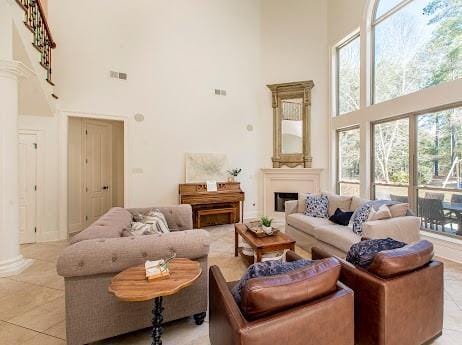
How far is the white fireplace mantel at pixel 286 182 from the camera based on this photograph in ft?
19.2

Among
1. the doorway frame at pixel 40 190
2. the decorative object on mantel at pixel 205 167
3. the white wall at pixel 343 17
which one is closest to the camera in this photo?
the doorway frame at pixel 40 190

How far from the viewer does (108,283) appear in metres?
1.68

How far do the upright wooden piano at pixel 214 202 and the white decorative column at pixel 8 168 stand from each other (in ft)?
8.70

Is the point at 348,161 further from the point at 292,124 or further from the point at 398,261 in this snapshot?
the point at 398,261

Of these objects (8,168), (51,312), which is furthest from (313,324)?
(8,168)

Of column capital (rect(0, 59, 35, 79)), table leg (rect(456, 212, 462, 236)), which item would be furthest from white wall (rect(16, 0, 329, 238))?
table leg (rect(456, 212, 462, 236))

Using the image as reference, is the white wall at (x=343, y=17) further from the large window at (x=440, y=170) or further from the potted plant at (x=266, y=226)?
the potted plant at (x=266, y=226)

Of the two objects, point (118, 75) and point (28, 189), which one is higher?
point (118, 75)

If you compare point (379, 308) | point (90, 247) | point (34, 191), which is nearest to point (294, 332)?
point (379, 308)

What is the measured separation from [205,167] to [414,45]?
179 inches

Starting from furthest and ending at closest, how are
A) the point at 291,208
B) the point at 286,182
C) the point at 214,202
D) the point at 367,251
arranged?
the point at 286,182, the point at 214,202, the point at 291,208, the point at 367,251

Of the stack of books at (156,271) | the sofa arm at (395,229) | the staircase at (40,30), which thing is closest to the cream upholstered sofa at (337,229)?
the sofa arm at (395,229)

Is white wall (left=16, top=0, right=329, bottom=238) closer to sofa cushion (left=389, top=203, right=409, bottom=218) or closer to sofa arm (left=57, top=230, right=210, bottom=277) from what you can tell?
sofa cushion (left=389, top=203, right=409, bottom=218)

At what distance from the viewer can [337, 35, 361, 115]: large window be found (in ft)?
17.2
